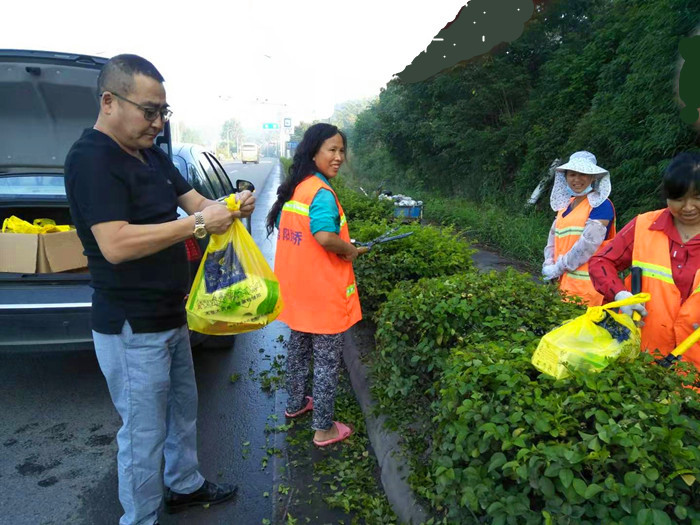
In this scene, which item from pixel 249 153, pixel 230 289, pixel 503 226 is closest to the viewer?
pixel 230 289

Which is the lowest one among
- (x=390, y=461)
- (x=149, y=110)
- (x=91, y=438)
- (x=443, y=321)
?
(x=91, y=438)

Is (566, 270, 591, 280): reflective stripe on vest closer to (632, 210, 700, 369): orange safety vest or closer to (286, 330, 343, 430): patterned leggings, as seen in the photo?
(632, 210, 700, 369): orange safety vest

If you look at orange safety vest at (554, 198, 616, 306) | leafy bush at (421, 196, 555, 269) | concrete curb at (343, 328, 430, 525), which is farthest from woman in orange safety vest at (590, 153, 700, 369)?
leafy bush at (421, 196, 555, 269)

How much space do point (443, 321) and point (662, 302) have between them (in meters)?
0.94

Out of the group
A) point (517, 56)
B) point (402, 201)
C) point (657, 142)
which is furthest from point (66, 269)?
point (517, 56)

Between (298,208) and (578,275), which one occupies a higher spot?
(298,208)

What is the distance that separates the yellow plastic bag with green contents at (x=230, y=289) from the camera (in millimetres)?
2227

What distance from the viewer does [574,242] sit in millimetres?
3199

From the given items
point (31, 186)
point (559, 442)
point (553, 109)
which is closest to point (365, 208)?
point (31, 186)

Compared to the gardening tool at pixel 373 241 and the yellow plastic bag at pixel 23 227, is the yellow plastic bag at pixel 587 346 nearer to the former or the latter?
the gardening tool at pixel 373 241

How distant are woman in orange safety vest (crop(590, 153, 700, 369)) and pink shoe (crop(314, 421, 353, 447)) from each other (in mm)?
1709

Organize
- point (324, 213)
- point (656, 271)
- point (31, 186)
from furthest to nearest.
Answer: point (31, 186) < point (324, 213) < point (656, 271)

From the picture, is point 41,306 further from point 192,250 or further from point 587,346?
point 587,346

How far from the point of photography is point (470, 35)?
484 inches
